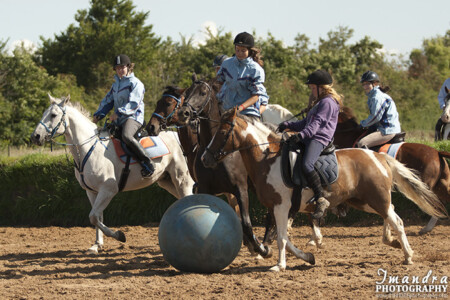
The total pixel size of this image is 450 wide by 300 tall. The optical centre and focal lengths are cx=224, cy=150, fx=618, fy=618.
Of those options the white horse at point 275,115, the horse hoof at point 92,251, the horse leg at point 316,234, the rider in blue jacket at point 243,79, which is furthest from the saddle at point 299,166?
the white horse at point 275,115

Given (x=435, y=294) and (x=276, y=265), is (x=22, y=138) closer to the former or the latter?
(x=276, y=265)

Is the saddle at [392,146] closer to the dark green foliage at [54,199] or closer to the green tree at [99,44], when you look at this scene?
the dark green foliage at [54,199]

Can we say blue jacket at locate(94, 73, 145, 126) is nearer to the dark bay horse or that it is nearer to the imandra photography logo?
the dark bay horse

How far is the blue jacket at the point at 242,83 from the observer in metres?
8.48

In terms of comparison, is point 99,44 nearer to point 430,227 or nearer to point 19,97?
point 19,97

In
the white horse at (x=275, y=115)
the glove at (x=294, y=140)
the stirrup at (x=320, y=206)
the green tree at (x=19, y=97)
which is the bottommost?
the stirrup at (x=320, y=206)

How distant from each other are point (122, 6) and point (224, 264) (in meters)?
38.8

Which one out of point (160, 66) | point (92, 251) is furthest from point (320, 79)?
point (160, 66)

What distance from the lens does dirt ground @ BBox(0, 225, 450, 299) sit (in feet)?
21.0

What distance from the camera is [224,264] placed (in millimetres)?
7125

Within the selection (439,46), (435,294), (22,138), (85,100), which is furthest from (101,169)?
(439,46)

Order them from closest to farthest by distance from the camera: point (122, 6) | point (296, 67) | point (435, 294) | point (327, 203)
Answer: point (435, 294), point (327, 203), point (296, 67), point (122, 6)

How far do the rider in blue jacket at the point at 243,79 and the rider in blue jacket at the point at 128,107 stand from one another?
5.66 feet

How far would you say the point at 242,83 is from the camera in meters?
8.52
